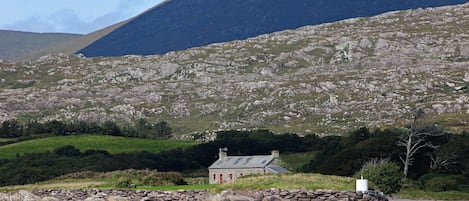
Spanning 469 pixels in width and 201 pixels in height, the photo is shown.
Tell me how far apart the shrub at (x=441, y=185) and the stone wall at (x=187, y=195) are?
36.8 metres

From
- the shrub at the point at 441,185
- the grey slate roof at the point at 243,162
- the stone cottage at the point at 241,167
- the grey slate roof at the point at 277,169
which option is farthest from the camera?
the grey slate roof at the point at 243,162

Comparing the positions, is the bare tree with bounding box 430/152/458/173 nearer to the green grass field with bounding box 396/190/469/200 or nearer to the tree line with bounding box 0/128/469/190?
the tree line with bounding box 0/128/469/190

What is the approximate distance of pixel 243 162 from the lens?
92.6 meters

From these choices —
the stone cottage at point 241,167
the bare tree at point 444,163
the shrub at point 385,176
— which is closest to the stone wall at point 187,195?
the shrub at point 385,176

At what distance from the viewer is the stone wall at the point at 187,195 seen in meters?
31.5

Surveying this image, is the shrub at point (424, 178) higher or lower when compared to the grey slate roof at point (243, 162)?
lower

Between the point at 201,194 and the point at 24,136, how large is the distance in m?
122

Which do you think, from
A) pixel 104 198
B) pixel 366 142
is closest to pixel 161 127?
pixel 366 142

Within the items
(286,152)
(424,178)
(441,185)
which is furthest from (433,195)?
(286,152)

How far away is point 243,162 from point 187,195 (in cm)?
5363

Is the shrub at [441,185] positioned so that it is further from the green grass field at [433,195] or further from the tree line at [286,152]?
the tree line at [286,152]

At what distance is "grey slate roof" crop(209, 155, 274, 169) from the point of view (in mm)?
89750

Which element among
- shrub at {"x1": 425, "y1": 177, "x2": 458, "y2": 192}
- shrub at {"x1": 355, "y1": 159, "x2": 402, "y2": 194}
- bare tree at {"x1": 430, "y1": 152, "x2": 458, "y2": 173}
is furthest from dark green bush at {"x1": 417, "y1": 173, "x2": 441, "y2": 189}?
shrub at {"x1": 355, "y1": 159, "x2": 402, "y2": 194}

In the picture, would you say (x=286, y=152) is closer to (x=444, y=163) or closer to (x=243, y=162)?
(x=243, y=162)
